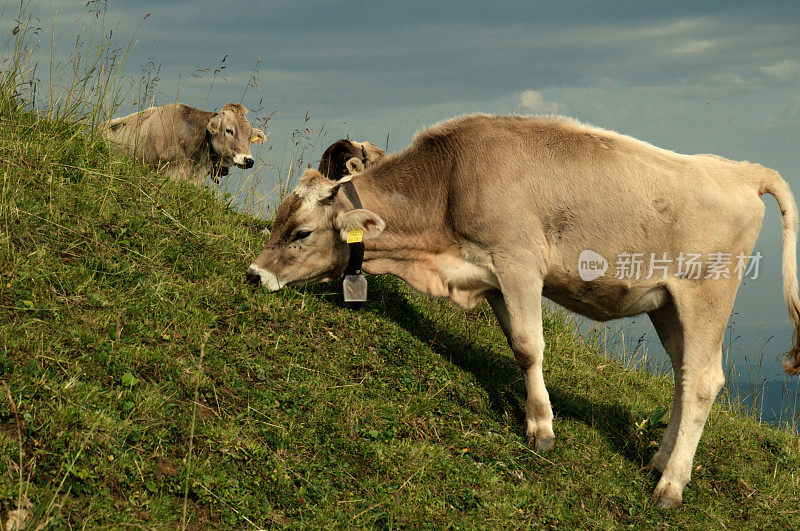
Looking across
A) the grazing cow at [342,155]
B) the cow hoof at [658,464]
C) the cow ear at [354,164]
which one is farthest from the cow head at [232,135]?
the cow hoof at [658,464]

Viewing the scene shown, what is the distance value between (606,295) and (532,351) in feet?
3.27

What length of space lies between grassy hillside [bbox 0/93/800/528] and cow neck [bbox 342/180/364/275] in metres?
0.54

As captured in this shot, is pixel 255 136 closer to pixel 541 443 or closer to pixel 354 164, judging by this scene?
pixel 354 164

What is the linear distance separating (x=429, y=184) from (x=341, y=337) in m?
1.81

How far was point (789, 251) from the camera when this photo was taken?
7.05 meters

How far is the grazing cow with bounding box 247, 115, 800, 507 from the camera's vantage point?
654cm

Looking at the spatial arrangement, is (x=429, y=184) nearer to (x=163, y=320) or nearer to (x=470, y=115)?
(x=470, y=115)

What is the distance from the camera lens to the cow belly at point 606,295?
22.0 feet

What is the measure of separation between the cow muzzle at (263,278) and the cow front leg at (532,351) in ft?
7.62

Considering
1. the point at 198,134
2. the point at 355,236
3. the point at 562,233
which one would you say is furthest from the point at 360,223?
the point at 198,134

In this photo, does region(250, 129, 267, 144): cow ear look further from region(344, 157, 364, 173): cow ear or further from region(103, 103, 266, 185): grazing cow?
region(344, 157, 364, 173): cow ear

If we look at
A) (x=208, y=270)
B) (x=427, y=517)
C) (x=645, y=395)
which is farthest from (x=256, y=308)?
(x=645, y=395)

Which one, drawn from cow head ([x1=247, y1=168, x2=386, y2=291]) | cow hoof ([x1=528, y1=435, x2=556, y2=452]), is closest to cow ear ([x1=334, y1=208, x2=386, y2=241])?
cow head ([x1=247, y1=168, x2=386, y2=291])

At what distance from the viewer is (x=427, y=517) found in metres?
5.13
